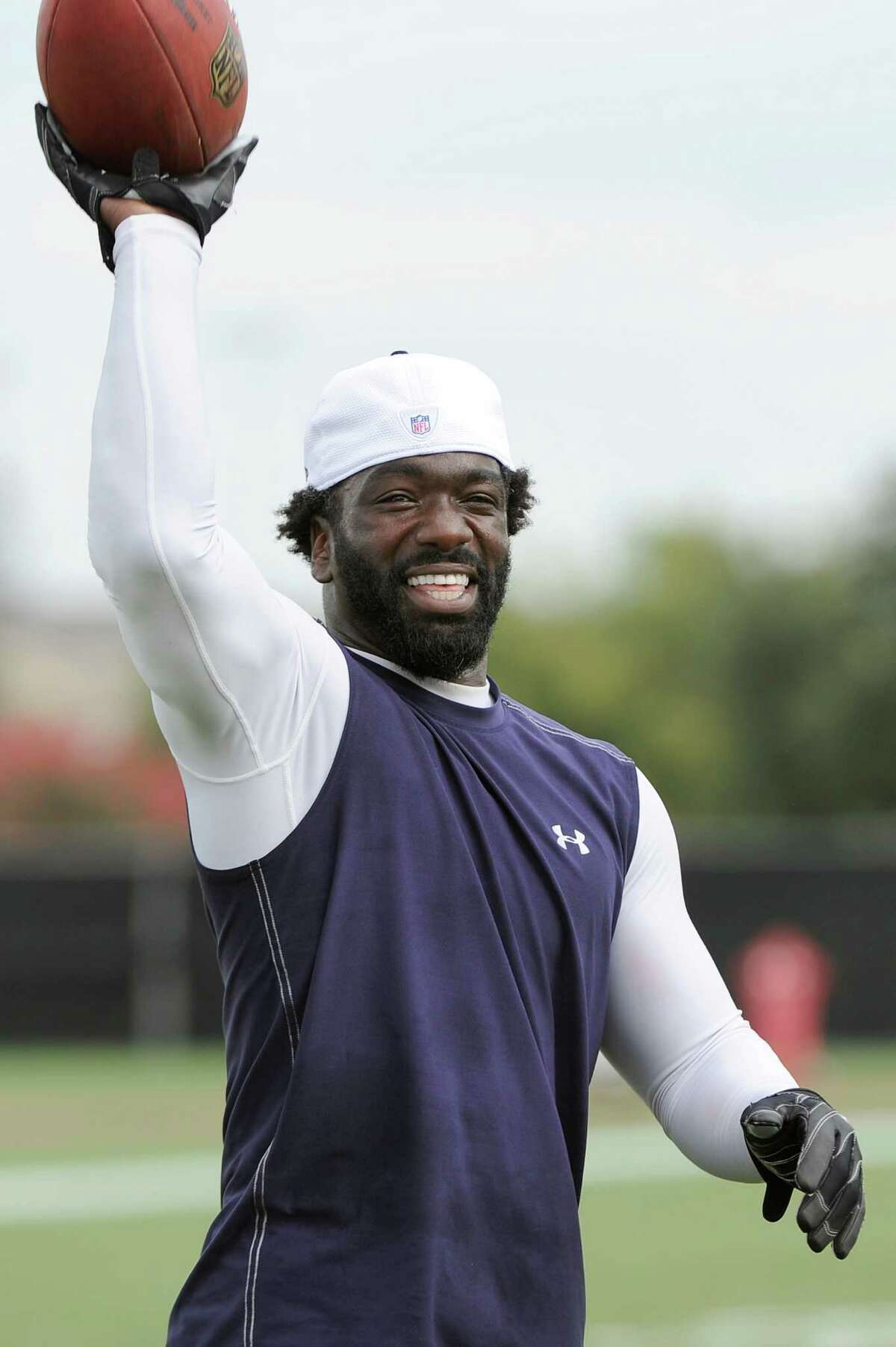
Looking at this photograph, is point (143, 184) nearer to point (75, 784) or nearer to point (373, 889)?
point (373, 889)

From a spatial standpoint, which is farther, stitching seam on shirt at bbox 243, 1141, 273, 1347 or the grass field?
the grass field

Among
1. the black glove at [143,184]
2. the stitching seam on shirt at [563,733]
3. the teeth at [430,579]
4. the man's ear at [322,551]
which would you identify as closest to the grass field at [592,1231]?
the stitching seam on shirt at [563,733]

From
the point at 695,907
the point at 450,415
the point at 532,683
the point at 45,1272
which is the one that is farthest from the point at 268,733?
the point at 532,683

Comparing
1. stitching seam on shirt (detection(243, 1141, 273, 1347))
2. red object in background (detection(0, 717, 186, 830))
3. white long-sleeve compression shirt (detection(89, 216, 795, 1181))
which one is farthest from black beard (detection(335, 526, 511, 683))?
red object in background (detection(0, 717, 186, 830))

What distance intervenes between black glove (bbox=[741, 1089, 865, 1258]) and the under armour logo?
396mm

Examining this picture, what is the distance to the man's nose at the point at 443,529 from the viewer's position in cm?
264

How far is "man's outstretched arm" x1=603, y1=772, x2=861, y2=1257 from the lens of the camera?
8.96ft

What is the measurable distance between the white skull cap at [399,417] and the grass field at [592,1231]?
405 cm

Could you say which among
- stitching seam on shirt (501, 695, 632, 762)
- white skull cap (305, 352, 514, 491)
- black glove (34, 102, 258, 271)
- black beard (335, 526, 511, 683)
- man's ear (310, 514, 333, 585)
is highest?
black glove (34, 102, 258, 271)

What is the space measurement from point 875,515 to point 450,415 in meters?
32.2

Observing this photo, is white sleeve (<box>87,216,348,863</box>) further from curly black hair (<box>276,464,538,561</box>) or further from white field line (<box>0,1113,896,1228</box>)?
white field line (<box>0,1113,896,1228</box>)

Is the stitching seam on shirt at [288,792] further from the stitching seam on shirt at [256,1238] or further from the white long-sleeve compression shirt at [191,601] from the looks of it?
the stitching seam on shirt at [256,1238]

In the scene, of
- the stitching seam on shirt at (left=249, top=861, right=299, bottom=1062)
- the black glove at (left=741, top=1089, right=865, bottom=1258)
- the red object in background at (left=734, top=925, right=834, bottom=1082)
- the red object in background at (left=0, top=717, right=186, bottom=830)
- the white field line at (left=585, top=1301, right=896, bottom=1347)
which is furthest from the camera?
the red object in background at (left=0, top=717, right=186, bottom=830)

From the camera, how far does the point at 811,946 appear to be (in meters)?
13.8
